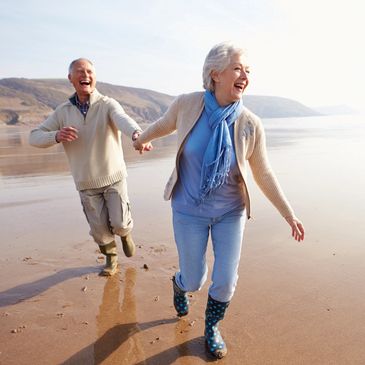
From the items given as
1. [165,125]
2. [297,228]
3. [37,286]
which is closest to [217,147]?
[165,125]

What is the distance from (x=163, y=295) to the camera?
12.6 ft

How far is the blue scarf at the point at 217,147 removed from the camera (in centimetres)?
271

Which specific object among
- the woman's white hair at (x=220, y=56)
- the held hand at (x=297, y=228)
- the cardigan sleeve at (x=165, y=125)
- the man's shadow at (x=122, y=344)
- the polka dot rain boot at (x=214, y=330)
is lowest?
the man's shadow at (x=122, y=344)

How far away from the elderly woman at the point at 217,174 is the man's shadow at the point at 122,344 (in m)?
0.22

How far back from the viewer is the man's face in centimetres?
395

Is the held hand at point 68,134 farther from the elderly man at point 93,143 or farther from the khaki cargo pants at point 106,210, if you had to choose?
the khaki cargo pants at point 106,210

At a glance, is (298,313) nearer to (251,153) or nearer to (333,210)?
(251,153)

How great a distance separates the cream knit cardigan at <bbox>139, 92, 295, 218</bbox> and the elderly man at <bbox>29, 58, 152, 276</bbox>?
1.08 m

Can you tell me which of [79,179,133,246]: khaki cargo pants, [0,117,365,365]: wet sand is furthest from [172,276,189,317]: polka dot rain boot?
[79,179,133,246]: khaki cargo pants

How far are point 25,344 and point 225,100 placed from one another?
2420 mm

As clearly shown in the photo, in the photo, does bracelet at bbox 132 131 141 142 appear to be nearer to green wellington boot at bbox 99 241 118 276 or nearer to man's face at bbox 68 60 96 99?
man's face at bbox 68 60 96 99

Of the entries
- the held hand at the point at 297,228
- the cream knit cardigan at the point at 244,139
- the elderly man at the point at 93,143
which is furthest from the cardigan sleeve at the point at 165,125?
the held hand at the point at 297,228

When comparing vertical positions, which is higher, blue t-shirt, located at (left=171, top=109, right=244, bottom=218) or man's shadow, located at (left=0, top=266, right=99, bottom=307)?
blue t-shirt, located at (left=171, top=109, right=244, bottom=218)

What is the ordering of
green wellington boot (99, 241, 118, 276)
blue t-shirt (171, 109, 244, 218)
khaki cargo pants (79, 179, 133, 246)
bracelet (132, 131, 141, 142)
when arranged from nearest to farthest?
blue t-shirt (171, 109, 244, 218)
bracelet (132, 131, 141, 142)
khaki cargo pants (79, 179, 133, 246)
green wellington boot (99, 241, 118, 276)
